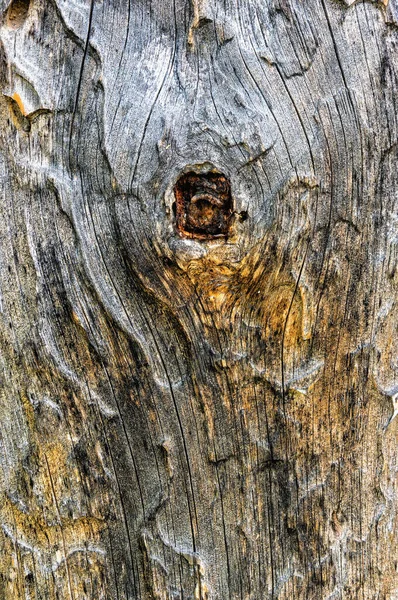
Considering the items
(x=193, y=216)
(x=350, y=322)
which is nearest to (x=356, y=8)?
(x=193, y=216)

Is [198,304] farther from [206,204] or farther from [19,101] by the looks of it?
[19,101]

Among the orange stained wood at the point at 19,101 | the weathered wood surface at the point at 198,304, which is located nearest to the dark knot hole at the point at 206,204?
the weathered wood surface at the point at 198,304

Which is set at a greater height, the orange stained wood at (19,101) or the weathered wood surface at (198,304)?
the orange stained wood at (19,101)

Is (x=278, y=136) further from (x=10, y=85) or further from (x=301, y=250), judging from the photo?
(x=10, y=85)

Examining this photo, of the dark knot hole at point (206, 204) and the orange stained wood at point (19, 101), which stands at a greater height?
the orange stained wood at point (19, 101)

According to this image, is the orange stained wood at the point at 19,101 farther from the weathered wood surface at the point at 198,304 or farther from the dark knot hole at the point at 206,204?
the dark knot hole at the point at 206,204

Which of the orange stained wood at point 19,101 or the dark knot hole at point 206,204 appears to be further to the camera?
the orange stained wood at point 19,101
